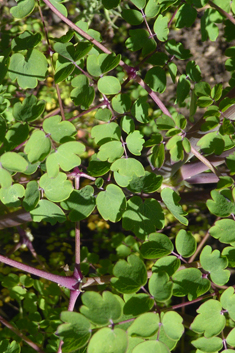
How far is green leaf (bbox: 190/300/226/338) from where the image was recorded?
0.79 m

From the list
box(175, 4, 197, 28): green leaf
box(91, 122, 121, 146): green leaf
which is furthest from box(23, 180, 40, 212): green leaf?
box(175, 4, 197, 28): green leaf

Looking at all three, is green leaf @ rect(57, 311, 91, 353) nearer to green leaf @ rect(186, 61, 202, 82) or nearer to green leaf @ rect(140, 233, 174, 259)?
green leaf @ rect(140, 233, 174, 259)

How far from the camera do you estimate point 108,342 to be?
713 millimetres

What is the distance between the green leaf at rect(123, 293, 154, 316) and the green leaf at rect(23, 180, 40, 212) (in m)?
0.38

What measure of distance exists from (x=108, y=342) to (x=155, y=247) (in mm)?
280

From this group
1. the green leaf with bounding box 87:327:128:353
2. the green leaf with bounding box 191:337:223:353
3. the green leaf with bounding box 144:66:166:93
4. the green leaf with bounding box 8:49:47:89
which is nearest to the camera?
the green leaf with bounding box 87:327:128:353

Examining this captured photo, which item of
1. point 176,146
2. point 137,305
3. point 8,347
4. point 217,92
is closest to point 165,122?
point 176,146

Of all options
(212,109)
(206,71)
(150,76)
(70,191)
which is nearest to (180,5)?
(150,76)

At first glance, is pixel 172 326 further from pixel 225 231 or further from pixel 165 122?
pixel 165 122

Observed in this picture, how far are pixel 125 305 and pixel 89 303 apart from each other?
0.35 feet

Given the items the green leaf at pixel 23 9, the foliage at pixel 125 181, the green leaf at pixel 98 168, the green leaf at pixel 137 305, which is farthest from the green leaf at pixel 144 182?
the green leaf at pixel 23 9

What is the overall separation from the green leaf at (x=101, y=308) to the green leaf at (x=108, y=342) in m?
0.03

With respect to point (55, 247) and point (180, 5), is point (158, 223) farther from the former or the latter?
point (55, 247)

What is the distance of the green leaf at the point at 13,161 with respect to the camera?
2.76 ft
